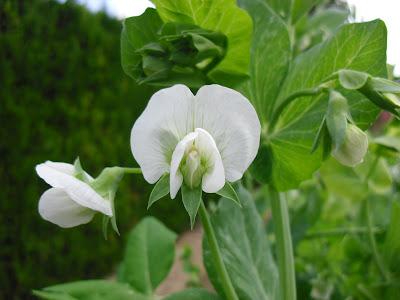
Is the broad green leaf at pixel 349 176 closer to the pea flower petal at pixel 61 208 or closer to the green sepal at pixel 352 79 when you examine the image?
the green sepal at pixel 352 79

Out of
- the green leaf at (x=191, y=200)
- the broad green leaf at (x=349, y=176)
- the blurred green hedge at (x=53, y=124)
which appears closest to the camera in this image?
the green leaf at (x=191, y=200)

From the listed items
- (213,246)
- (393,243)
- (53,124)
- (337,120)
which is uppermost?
(53,124)

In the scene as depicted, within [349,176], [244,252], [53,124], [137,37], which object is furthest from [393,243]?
[53,124]

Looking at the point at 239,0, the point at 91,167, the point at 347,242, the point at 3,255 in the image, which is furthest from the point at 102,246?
the point at 239,0

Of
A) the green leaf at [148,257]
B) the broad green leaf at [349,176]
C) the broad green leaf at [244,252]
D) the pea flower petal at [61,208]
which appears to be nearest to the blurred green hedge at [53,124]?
the green leaf at [148,257]

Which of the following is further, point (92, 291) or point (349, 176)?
point (349, 176)

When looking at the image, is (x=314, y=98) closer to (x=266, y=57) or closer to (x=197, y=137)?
(x=266, y=57)
